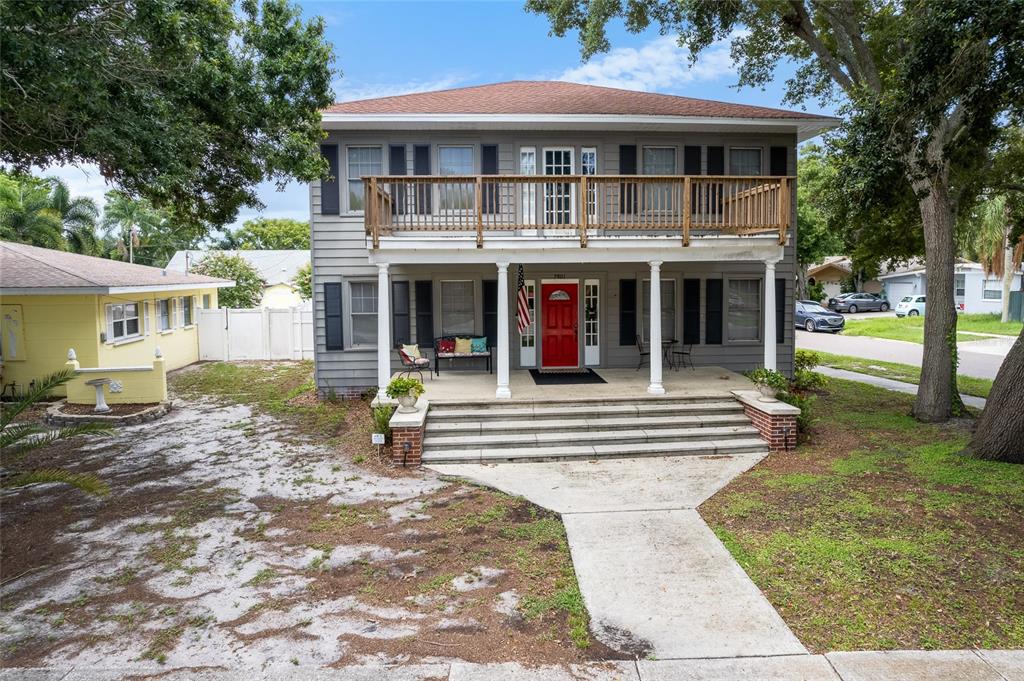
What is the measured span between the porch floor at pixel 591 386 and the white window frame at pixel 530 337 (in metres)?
0.37

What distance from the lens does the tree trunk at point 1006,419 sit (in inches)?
317

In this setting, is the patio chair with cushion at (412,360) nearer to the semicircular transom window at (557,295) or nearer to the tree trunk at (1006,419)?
the semicircular transom window at (557,295)

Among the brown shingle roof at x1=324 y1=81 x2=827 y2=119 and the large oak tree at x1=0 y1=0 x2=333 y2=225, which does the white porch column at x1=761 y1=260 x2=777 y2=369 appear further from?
the large oak tree at x1=0 y1=0 x2=333 y2=225

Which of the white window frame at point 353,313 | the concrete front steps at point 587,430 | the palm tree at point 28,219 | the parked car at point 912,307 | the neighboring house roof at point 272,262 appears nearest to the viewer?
the concrete front steps at point 587,430

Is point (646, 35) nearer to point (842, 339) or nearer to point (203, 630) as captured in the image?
point (203, 630)

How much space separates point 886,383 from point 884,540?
1096 cm

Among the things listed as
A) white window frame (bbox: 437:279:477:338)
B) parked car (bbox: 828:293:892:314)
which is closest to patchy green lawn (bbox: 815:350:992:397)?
white window frame (bbox: 437:279:477:338)

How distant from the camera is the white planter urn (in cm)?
901

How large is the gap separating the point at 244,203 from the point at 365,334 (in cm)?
347

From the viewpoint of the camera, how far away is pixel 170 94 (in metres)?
8.03

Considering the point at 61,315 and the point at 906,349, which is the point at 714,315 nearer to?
the point at 906,349

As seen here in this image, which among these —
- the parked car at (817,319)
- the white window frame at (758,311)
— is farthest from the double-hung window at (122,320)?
the parked car at (817,319)

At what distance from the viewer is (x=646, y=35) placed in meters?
12.9

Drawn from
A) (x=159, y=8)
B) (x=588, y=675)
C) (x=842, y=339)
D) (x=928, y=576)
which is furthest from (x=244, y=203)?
(x=842, y=339)
